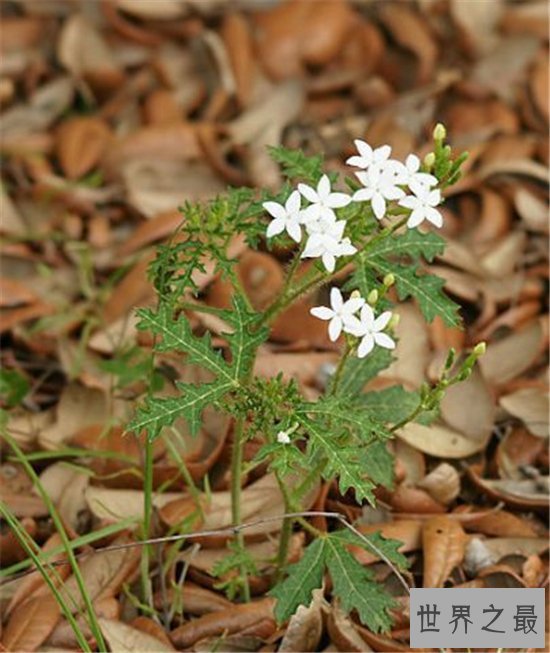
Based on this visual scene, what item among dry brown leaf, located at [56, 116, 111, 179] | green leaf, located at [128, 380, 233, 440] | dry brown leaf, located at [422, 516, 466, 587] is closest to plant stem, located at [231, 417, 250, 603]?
green leaf, located at [128, 380, 233, 440]

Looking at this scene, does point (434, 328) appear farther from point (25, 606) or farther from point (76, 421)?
point (25, 606)

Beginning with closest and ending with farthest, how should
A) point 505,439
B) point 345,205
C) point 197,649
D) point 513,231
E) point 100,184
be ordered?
point 345,205, point 197,649, point 505,439, point 513,231, point 100,184

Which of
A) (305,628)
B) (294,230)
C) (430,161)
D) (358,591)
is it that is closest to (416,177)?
(430,161)

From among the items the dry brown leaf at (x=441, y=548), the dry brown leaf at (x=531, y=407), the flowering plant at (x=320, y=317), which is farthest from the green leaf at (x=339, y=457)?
the dry brown leaf at (x=531, y=407)

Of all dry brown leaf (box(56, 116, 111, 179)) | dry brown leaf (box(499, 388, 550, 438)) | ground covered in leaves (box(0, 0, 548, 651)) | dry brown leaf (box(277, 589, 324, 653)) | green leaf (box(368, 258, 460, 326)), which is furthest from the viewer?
dry brown leaf (box(56, 116, 111, 179))

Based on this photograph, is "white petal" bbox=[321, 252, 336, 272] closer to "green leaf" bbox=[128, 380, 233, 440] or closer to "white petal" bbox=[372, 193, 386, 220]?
"white petal" bbox=[372, 193, 386, 220]

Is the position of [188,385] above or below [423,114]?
below

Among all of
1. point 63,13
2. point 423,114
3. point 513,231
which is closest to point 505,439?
point 513,231
